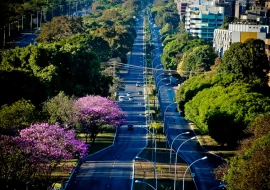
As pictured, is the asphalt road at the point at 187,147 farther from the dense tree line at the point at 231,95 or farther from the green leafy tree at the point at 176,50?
the green leafy tree at the point at 176,50

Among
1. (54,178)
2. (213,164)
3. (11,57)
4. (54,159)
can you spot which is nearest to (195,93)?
(213,164)

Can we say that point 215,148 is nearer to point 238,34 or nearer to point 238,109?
point 238,109

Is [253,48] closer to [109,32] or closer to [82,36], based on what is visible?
[82,36]

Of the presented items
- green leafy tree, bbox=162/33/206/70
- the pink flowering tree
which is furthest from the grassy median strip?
green leafy tree, bbox=162/33/206/70

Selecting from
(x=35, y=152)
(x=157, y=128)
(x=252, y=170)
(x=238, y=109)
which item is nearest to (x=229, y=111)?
(x=238, y=109)

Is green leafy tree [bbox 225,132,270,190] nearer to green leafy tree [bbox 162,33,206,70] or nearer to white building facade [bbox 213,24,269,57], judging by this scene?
white building facade [bbox 213,24,269,57]

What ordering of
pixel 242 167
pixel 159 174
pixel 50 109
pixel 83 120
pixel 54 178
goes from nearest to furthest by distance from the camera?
pixel 242 167
pixel 54 178
pixel 159 174
pixel 50 109
pixel 83 120

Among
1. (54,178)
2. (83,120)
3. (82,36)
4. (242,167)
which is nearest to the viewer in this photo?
(242,167)

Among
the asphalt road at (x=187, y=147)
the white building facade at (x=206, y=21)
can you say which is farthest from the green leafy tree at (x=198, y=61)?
the white building facade at (x=206, y=21)
